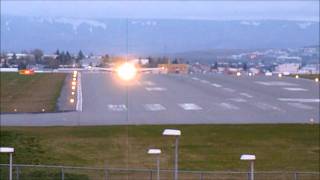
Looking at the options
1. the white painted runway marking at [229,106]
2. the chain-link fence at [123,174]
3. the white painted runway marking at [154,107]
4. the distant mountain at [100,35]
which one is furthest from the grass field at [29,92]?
the chain-link fence at [123,174]

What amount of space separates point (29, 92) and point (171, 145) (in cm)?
3154

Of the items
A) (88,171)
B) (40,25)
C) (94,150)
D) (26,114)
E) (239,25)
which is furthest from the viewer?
(239,25)

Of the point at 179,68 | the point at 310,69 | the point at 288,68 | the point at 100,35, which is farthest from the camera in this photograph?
the point at 310,69

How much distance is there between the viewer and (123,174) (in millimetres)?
28156

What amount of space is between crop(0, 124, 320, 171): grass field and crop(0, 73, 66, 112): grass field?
464 inches

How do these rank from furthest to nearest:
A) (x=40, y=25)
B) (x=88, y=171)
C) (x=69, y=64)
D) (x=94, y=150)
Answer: (x=40, y=25), (x=69, y=64), (x=94, y=150), (x=88, y=171)

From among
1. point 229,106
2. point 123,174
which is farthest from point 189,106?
point 123,174

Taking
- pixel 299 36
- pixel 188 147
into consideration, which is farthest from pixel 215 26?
pixel 188 147

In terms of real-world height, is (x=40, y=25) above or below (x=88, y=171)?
above

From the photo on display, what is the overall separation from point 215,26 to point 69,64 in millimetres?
77953

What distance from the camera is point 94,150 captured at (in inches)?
1407

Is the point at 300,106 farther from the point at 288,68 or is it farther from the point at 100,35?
the point at 288,68

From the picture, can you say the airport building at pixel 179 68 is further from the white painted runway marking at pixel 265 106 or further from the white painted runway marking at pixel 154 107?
the white painted runway marking at pixel 154 107

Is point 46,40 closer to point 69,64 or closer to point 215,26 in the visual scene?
point 69,64
